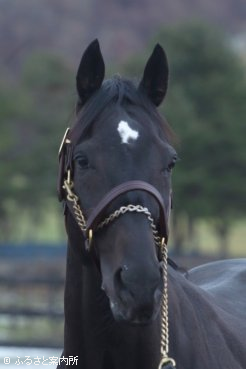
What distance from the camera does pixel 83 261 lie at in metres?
4.02

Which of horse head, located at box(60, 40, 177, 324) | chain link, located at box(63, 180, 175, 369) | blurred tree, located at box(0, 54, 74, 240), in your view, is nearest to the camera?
horse head, located at box(60, 40, 177, 324)

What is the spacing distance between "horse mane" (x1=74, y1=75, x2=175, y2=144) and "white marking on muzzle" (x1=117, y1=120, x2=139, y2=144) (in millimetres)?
82

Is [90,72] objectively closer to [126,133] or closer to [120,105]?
[120,105]

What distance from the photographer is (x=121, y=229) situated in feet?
12.2

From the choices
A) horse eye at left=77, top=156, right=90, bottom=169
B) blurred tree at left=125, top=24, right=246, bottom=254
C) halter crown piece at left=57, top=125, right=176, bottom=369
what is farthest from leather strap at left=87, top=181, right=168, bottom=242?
blurred tree at left=125, top=24, right=246, bottom=254

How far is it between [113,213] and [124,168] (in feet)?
0.52

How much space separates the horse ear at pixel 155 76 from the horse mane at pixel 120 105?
4 cm

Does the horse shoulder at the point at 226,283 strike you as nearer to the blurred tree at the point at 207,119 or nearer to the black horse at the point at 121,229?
the black horse at the point at 121,229

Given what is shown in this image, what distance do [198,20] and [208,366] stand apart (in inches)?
1016

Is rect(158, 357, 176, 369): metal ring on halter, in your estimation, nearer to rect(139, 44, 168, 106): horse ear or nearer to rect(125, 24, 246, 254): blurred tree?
rect(139, 44, 168, 106): horse ear

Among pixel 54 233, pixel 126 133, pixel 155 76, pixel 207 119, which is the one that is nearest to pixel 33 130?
pixel 207 119

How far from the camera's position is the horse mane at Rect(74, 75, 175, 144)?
399 centimetres

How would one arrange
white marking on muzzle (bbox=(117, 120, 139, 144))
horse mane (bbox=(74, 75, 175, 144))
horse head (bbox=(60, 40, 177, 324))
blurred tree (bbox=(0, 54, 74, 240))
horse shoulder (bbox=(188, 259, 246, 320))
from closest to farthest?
horse head (bbox=(60, 40, 177, 324)), white marking on muzzle (bbox=(117, 120, 139, 144)), horse mane (bbox=(74, 75, 175, 144)), horse shoulder (bbox=(188, 259, 246, 320)), blurred tree (bbox=(0, 54, 74, 240))

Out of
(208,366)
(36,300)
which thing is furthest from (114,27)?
(208,366)
